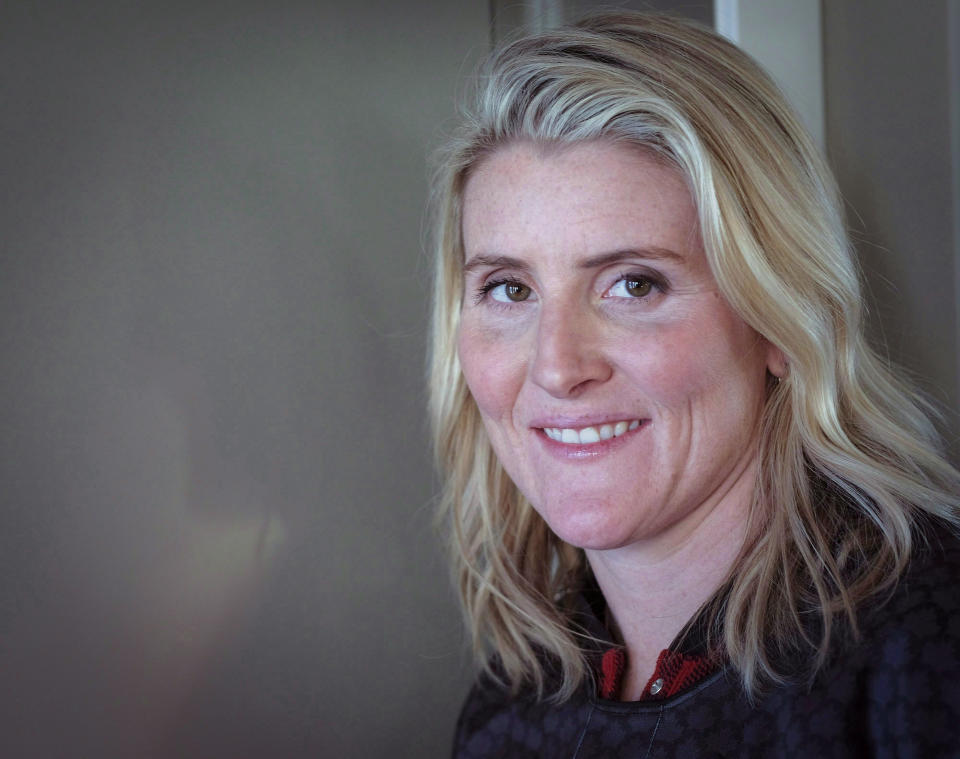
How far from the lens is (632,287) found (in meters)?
1.31

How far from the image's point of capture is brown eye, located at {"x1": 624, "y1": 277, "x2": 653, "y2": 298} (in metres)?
1.31

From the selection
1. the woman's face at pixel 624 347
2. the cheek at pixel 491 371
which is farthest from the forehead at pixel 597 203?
the cheek at pixel 491 371

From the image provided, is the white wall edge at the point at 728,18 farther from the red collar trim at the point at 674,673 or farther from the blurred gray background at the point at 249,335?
the red collar trim at the point at 674,673

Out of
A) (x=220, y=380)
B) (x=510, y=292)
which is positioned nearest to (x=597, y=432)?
(x=510, y=292)

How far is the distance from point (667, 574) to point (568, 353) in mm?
347

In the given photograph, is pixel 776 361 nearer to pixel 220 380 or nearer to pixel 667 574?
pixel 667 574

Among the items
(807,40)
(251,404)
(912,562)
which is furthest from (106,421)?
(807,40)

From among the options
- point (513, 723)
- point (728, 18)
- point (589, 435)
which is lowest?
point (513, 723)

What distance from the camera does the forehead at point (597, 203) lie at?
1285mm

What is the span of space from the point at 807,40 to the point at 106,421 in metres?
1.16

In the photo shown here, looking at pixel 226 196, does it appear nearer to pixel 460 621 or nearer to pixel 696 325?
pixel 696 325

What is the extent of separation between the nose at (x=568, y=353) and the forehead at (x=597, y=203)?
8 cm

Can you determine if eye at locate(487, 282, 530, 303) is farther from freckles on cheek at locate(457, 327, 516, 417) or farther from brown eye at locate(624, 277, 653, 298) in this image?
brown eye at locate(624, 277, 653, 298)

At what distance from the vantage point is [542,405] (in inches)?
53.9
